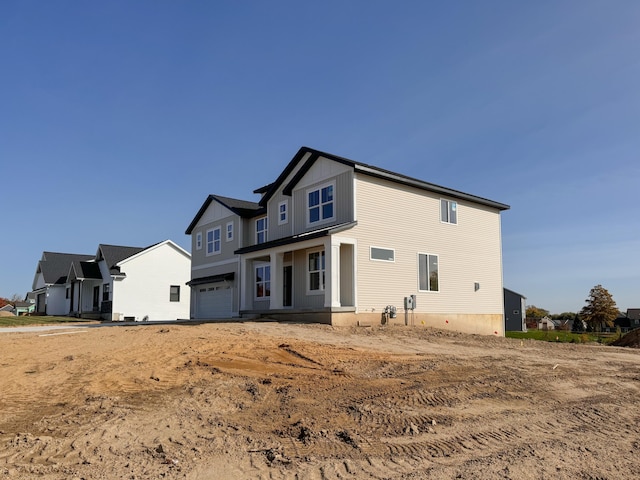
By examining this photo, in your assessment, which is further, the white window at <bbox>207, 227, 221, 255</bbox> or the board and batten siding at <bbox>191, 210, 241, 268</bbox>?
the white window at <bbox>207, 227, 221, 255</bbox>

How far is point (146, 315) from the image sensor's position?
3981 cm

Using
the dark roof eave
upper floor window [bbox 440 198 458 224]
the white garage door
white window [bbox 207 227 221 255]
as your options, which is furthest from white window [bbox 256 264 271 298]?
upper floor window [bbox 440 198 458 224]

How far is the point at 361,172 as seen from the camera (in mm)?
20266

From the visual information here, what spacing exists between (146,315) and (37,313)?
647 inches

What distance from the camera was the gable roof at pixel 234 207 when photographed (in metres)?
28.1

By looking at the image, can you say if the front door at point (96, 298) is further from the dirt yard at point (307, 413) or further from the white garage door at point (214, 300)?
the dirt yard at point (307, 413)

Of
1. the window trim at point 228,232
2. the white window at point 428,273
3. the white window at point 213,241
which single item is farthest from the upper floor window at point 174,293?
the white window at point 428,273

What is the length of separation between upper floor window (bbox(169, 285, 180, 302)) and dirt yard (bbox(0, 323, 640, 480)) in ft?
94.9

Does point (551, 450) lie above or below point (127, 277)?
below

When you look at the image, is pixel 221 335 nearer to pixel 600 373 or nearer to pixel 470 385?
pixel 470 385

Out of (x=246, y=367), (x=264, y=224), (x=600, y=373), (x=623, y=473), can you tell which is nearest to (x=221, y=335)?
(x=246, y=367)

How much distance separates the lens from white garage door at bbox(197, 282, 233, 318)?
1131 inches

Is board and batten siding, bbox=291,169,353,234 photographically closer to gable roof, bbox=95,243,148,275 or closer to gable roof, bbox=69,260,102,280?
gable roof, bbox=95,243,148,275

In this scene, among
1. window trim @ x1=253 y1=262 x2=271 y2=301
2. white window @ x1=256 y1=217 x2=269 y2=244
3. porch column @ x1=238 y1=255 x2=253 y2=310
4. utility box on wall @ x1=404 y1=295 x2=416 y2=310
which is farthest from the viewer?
white window @ x1=256 y1=217 x2=269 y2=244
